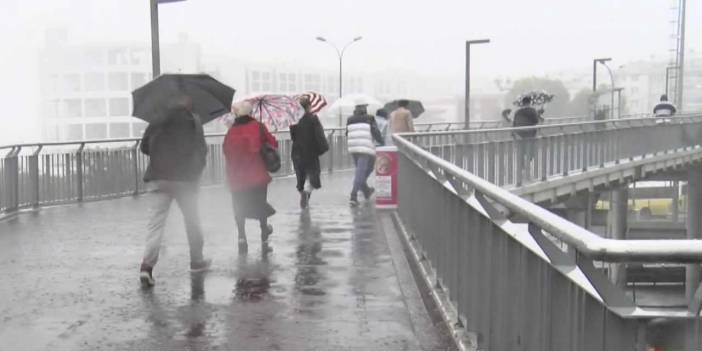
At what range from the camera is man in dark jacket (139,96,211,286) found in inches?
281

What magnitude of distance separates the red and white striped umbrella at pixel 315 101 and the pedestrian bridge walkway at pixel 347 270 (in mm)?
1552

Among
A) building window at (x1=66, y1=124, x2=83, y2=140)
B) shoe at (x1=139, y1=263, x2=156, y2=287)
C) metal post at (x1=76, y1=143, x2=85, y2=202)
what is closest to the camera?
shoe at (x1=139, y1=263, x2=156, y2=287)

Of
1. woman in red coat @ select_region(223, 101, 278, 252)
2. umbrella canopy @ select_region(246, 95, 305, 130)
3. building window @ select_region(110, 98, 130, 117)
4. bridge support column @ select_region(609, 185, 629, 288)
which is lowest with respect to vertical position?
bridge support column @ select_region(609, 185, 629, 288)

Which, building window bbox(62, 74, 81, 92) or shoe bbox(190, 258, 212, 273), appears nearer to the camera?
shoe bbox(190, 258, 212, 273)

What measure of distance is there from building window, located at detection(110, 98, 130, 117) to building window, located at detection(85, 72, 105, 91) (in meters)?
1.59

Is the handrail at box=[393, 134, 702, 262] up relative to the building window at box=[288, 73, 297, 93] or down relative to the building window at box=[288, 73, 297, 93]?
down

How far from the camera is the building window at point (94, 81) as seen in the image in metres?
71.9

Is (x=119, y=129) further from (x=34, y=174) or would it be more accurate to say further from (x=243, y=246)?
(x=243, y=246)

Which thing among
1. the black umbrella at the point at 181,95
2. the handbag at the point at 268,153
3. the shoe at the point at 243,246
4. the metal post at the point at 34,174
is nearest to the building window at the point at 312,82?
the metal post at the point at 34,174

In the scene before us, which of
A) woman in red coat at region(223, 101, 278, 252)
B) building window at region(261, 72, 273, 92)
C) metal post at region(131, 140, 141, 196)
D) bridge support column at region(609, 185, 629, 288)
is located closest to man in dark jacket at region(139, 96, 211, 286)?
woman in red coat at region(223, 101, 278, 252)

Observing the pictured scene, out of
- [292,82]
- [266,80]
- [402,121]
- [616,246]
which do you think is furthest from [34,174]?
[292,82]

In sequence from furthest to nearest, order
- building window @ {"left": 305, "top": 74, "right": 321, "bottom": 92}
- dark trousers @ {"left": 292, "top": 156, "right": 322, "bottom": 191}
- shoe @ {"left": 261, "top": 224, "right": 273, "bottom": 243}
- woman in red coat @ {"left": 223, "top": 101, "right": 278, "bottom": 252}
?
building window @ {"left": 305, "top": 74, "right": 321, "bottom": 92} < dark trousers @ {"left": 292, "top": 156, "right": 322, "bottom": 191} < shoe @ {"left": 261, "top": 224, "right": 273, "bottom": 243} < woman in red coat @ {"left": 223, "top": 101, "right": 278, "bottom": 252}

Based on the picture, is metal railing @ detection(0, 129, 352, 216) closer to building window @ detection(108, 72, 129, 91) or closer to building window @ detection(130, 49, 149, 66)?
building window @ detection(108, 72, 129, 91)

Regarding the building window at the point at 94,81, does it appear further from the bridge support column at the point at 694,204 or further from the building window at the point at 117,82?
the bridge support column at the point at 694,204
